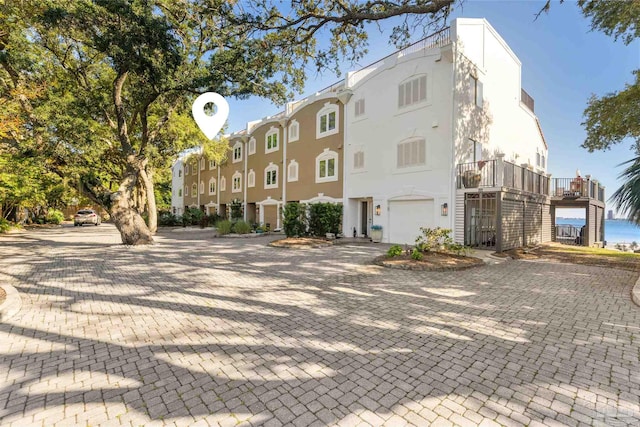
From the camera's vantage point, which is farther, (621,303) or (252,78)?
(252,78)

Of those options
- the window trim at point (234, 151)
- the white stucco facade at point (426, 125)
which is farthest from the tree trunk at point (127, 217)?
the window trim at point (234, 151)

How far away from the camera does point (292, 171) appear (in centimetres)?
2181

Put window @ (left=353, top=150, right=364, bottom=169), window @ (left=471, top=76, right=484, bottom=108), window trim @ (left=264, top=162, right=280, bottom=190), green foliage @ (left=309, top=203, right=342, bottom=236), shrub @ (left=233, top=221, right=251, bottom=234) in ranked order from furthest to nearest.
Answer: window trim @ (left=264, top=162, right=280, bottom=190) < shrub @ (left=233, top=221, right=251, bottom=234) < window @ (left=353, top=150, right=364, bottom=169) < green foliage @ (left=309, top=203, right=342, bottom=236) < window @ (left=471, top=76, right=484, bottom=108)

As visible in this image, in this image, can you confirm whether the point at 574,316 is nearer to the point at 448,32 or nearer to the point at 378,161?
the point at 378,161

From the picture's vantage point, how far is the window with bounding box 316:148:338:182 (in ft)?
61.2

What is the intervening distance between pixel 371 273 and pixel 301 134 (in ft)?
49.8

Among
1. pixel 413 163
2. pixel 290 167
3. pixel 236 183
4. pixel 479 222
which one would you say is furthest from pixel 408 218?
pixel 236 183

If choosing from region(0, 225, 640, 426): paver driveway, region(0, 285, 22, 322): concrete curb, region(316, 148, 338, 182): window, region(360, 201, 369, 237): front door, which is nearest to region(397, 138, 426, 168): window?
region(360, 201, 369, 237): front door

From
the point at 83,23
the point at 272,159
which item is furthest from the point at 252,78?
the point at 272,159

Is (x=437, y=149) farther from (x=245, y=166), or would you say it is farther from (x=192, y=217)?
(x=192, y=217)

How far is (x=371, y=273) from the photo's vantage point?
26.7ft

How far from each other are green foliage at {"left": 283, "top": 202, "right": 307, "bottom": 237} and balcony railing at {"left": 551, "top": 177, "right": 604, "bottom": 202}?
14.6m

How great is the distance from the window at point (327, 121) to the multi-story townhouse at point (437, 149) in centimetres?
8

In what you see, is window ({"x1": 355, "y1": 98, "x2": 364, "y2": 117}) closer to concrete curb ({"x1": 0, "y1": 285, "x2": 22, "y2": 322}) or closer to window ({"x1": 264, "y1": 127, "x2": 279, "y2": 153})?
window ({"x1": 264, "y1": 127, "x2": 279, "y2": 153})
